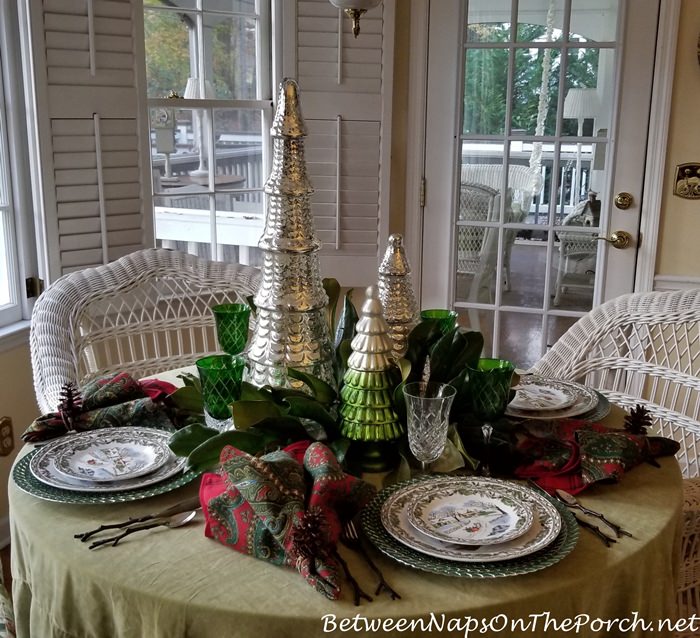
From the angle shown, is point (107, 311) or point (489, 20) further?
point (489, 20)

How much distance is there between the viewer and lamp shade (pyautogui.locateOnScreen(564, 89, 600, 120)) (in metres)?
2.86

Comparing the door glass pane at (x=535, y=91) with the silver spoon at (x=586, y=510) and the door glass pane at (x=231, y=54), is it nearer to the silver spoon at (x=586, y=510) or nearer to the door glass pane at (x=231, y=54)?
the door glass pane at (x=231, y=54)

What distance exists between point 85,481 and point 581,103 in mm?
2297

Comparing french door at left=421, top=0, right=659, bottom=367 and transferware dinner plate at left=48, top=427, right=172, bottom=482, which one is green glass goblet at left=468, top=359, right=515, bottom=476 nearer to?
transferware dinner plate at left=48, top=427, right=172, bottom=482

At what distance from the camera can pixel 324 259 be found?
10.2ft

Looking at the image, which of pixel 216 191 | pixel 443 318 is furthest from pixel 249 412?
pixel 216 191

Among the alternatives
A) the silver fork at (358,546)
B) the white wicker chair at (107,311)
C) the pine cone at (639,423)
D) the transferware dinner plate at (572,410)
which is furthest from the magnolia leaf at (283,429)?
the white wicker chair at (107,311)

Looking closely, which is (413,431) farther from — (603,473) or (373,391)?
(603,473)

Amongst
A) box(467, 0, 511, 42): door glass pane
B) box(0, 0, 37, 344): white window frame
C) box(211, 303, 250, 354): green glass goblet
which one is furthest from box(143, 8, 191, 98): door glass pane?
box(211, 303, 250, 354): green glass goblet

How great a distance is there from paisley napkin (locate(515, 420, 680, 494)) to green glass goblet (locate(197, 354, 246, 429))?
0.47 metres

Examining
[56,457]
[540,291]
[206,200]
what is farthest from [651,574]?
[206,200]

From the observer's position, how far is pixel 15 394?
250 cm

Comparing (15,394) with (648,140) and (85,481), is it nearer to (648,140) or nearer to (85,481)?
(85,481)

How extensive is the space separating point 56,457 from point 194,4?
2.03 metres
